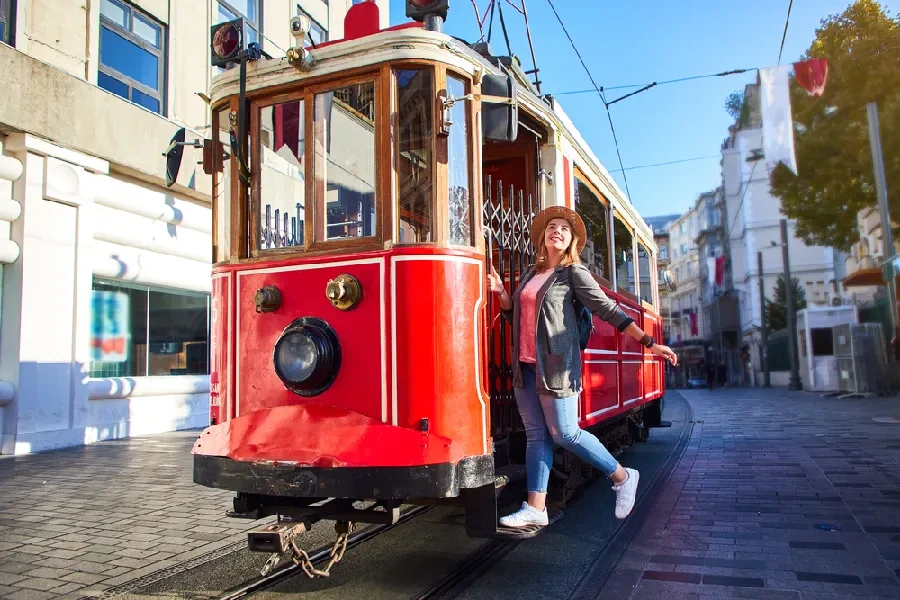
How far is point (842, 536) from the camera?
4961 mm

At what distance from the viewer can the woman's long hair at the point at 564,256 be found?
432 cm

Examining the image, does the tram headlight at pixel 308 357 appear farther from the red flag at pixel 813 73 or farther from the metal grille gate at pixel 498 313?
the red flag at pixel 813 73

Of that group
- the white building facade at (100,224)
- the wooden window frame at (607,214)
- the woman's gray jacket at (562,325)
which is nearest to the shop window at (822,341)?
the white building facade at (100,224)

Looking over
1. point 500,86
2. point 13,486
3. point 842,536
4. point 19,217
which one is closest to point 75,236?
point 19,217

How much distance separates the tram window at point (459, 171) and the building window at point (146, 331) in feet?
28.3

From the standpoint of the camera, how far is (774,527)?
526cm

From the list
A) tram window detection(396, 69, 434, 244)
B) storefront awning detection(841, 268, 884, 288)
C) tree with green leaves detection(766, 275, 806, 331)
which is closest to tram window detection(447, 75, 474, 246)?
tram window detection(396, 69, 434, 244)

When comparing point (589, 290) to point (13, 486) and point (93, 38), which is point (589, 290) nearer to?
point (13, 486)

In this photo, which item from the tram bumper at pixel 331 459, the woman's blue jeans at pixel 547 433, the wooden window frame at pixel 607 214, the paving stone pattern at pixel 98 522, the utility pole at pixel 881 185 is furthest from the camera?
the utility pole at pixel 881 185

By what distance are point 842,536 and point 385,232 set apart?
12.4 ft

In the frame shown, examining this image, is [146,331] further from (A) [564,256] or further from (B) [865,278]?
(B) [865,278]

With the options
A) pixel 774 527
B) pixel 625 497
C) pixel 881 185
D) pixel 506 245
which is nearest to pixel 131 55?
pixel 506 245

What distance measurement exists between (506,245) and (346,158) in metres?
1.33

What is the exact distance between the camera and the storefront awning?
2066 centimetres
